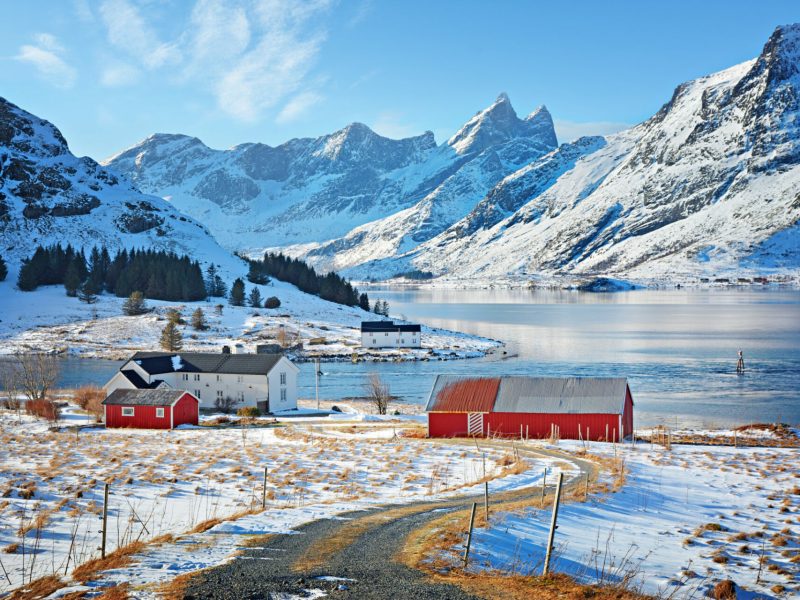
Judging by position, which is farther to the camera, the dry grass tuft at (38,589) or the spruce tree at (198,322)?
the spruce tree at (198,322)

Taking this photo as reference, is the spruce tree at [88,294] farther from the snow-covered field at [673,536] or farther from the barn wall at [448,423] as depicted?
the snow-covered field at [673,536]

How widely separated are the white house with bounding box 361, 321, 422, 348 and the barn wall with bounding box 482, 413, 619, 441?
6476 centimetres

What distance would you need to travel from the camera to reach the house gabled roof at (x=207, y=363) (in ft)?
210

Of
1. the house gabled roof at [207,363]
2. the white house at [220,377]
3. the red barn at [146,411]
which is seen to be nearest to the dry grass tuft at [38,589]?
the red barn at [146,411]

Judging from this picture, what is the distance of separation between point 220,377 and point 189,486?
3825cm

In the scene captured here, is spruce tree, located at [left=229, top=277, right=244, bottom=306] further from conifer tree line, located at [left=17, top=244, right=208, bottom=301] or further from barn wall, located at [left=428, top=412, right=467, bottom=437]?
barn wall, located at [left=428, top=412, right=467, bottom=437]

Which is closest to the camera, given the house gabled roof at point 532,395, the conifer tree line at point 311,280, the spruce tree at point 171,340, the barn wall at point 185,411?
the house gabled roof at point 532,395

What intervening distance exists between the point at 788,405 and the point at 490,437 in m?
30.4

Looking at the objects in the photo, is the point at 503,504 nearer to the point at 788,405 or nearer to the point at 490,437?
the point at 490,437

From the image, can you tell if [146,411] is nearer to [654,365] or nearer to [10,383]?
[10,383]

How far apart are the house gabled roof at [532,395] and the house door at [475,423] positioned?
13.9 inches

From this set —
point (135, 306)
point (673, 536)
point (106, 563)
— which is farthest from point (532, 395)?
point (135, 306)

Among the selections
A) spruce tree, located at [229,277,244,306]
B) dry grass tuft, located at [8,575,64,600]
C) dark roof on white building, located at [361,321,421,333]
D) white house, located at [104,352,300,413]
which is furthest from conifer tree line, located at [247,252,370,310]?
dry grass tuft, located at [8,575,64,600]

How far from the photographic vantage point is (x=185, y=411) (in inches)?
2185
